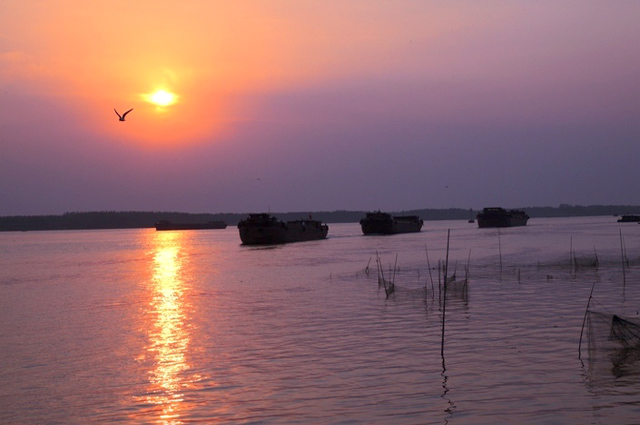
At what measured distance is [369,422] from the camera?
14.7 metres

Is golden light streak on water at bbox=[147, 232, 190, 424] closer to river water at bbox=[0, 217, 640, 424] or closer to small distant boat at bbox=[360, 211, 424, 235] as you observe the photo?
river water at bbox=[0, 217, 640, 424]

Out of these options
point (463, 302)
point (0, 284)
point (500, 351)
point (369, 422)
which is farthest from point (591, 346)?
point (0, 284)

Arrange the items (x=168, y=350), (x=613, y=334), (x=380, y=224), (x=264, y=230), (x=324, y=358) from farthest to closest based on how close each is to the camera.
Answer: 1. (x=380, y=224)
2. (x=264, y=230)
3. (x=168, y=350)
4. (x=324, y=358)
5. (x=613, y=334)

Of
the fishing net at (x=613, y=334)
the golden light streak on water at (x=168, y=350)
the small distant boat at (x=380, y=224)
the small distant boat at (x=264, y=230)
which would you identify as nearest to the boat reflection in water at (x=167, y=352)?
the golden light streak on water at (x=168, y=350)

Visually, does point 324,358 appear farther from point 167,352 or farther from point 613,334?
point 613,334

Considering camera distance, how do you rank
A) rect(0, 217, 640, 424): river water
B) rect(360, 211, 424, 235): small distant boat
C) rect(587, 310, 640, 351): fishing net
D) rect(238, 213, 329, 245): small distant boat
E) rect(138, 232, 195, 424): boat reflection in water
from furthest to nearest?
rect(360, 211, 424, 235): small distant boat
rect(238, 213, 329, 245): small distant boat
rect(587, 310, 640, 351): fishing net
rect(138, 232, 195, 424): boat reflection in water
rect(0, 217, 640, 424): river water

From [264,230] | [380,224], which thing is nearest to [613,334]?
[264,230]

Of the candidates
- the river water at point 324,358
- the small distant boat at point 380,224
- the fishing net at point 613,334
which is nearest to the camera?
the river water at point 324,358

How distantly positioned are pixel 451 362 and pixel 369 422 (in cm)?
606

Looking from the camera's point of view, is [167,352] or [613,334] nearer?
[613,334]

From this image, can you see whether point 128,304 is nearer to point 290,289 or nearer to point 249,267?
point 290,289

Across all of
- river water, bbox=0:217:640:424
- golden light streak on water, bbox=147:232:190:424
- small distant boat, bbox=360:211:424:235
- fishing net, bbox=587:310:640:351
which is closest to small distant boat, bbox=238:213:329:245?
small distant boat, bbox=360:211:424:235

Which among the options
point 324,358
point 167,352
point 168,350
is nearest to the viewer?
point 324,358

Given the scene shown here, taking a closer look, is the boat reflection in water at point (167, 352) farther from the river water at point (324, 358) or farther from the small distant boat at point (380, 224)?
the small distant boat at point (380, 224)
